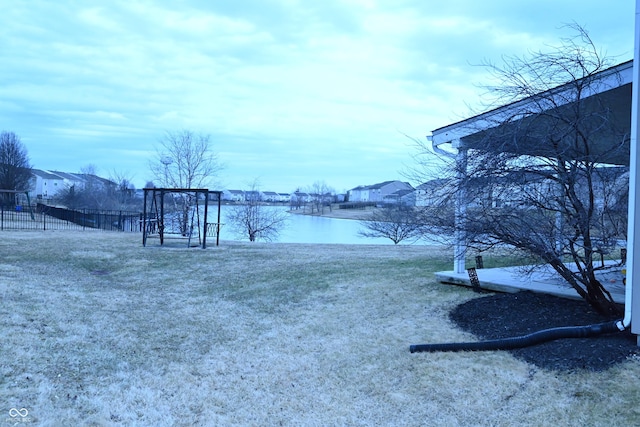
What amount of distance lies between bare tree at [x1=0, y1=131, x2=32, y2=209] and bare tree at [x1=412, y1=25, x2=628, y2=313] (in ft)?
150

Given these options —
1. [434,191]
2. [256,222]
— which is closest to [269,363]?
[434,191]

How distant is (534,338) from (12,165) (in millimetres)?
50337

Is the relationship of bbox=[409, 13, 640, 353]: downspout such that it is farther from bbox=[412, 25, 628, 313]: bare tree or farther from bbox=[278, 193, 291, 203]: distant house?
bbox=[278, 193, 291, 203]: distant house

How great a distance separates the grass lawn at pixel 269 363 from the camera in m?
3.43

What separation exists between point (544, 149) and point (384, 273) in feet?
15.0

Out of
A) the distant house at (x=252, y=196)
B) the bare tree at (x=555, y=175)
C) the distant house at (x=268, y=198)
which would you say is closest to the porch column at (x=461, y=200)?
the bare tree at (x=555, y=175)

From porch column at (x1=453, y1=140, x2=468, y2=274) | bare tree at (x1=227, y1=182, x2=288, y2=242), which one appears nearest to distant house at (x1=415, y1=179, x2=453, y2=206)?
porch column at (x1=453, y1=140, x2=468, y2=274)

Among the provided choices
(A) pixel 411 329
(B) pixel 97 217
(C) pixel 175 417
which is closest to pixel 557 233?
(A) pixel 411 329

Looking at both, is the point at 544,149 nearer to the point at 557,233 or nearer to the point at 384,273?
the point at 557,233

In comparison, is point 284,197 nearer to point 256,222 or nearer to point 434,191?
point 256,222

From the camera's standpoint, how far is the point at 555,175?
4801mm

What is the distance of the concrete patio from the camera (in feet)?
19.1

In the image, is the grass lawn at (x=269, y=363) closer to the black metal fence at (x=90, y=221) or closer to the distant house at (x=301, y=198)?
the black metal fence at (x=90, y=221)

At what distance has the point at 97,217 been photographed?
25781 millimetres
